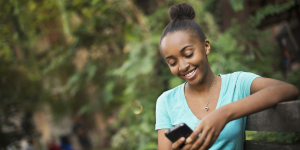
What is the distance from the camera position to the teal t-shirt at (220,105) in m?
1.42

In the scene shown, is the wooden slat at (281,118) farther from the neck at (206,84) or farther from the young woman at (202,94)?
the neck at (206,84)

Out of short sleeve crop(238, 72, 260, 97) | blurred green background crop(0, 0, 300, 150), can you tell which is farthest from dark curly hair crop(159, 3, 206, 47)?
blurred green background crop(0, 0, 300, 150)

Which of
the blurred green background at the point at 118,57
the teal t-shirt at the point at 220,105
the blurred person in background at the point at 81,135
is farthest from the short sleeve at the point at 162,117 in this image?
the blurred person in background at the point at 81,135

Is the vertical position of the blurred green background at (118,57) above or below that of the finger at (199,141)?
above

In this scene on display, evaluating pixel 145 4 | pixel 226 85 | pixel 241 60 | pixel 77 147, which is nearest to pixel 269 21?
pixel 145 4

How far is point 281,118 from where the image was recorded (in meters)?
1.15

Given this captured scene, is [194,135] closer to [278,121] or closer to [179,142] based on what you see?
[179,142]

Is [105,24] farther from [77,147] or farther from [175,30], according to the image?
[77,147]

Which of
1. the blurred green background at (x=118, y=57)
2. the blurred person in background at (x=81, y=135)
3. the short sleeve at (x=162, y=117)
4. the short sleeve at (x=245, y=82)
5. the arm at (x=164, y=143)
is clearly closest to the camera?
the short sleeve at (x=245, y=82)

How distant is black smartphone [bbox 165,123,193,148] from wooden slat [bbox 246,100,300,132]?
0.44 m

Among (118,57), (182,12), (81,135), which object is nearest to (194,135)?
(182,12)

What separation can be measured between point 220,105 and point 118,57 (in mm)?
4534

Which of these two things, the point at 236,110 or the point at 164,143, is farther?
the point at 164,143

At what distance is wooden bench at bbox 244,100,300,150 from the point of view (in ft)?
3.54
